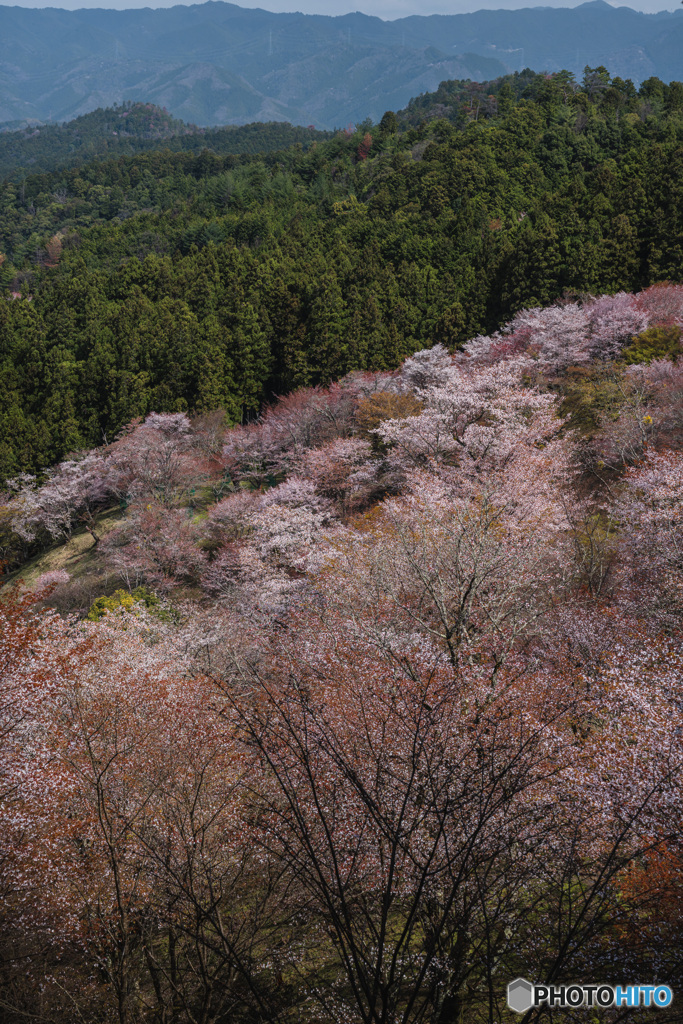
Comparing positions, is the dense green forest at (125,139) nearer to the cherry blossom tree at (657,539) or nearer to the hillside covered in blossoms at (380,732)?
the hillside covered in blossoms at (380,732)

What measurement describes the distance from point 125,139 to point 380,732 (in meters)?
202

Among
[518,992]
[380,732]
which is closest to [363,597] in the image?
[380,732]

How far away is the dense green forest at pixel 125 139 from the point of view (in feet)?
466

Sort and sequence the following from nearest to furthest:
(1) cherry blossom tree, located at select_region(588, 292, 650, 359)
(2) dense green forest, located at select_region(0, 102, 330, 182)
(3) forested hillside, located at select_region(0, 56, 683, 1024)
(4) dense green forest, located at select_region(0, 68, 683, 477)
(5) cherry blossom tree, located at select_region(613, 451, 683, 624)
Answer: (3) forested hillside, located at select_region(0, 56, 683, 1024)
(5) cherry blossom tree, located at select_region(613, 451, 683, 624)
(1) cherry blossom tree, located at select_region(588, 292, 650, 359)
(4) dense green forest, located at select_region(0, 68, 683, 477)
(2) dense green forest, located at select_region(0, 102, 330, 182)

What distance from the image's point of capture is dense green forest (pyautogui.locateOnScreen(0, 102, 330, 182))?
466 ft

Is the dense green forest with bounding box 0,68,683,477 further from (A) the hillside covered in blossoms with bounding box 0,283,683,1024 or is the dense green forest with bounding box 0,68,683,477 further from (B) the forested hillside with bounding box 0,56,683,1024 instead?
(A) the hillside covered in blossoms with bounding box 0,283,683,1024

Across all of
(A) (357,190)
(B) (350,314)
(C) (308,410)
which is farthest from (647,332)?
(A) (357,190)

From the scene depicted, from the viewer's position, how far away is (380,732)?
26.6ft

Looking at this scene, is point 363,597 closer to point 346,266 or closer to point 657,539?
point 657,539

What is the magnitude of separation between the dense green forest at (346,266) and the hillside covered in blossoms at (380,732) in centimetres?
1428

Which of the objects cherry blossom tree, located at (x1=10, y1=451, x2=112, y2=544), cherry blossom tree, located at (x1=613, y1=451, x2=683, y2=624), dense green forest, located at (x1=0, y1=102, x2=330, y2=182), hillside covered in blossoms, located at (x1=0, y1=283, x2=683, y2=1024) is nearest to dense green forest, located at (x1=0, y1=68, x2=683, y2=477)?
cherry blossom tree, located at (x1=10, y1=451, x2=112, y2=544)

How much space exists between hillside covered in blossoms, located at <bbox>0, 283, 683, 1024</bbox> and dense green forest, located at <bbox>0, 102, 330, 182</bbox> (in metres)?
133

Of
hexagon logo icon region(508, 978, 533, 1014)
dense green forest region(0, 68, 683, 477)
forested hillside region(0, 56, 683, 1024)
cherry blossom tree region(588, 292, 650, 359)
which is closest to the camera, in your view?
hexagon logo icon region(508, 978, 533, 1014)

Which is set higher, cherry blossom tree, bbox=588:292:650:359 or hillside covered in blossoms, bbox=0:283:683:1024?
cherry blossom tree, bbox=588:292:650:359
